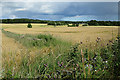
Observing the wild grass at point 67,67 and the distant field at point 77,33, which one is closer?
the wild grass at point 67,67

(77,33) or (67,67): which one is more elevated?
(77,33)

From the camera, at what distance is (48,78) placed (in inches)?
103

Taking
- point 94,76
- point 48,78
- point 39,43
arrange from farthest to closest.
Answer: point 39,43 → point 48,78 → point 94,76

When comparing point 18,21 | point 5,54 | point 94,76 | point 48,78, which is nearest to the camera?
point 94,76

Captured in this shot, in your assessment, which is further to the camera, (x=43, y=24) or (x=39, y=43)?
(x=43, y=24)

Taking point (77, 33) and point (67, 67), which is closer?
point (67, 67)

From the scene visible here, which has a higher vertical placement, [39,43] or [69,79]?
[39,43]

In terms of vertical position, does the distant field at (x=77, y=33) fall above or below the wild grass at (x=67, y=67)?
above

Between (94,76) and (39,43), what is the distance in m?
3.12

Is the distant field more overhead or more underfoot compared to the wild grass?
more overhead

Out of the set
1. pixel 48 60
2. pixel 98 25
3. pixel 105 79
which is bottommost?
pixel 105 79

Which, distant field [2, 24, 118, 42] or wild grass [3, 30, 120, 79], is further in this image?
distant field [2, 24, 118, 42]

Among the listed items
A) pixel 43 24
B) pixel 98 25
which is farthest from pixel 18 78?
pixel 98 25

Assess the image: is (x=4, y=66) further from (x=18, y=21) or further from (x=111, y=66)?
(x=18, y=21)
